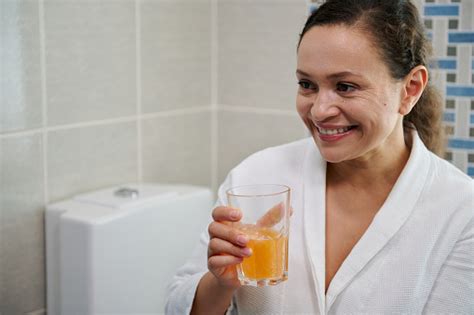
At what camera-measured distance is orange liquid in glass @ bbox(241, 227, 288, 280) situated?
3.53 feet

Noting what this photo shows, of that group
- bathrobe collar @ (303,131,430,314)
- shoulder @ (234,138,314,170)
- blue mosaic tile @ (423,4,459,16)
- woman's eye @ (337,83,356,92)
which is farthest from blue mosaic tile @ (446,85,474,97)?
woman's eye @ (337,83,356,92)

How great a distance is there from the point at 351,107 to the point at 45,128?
749 mm

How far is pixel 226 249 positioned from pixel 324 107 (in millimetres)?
308

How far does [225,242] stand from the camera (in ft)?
3.61

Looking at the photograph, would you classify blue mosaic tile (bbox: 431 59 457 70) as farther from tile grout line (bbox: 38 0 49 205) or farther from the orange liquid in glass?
tile grout line (bbox: 38 0 49 205)

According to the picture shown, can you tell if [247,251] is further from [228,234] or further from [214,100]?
[214,100]

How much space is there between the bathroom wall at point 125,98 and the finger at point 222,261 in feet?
1.99

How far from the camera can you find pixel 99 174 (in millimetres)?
1754

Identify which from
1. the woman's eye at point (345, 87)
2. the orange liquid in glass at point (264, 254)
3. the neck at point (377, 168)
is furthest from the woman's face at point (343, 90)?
the orange liquid in glass at point (264, 254)

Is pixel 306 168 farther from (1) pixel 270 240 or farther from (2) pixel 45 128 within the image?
(2) pixel 45 128

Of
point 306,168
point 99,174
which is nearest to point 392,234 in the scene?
point 306,168

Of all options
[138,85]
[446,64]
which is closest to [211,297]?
[138,85]

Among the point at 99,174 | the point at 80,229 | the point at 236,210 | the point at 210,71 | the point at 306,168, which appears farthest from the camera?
the point at 210,71

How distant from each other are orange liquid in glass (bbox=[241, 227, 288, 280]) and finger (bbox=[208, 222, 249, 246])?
0.04 feet
